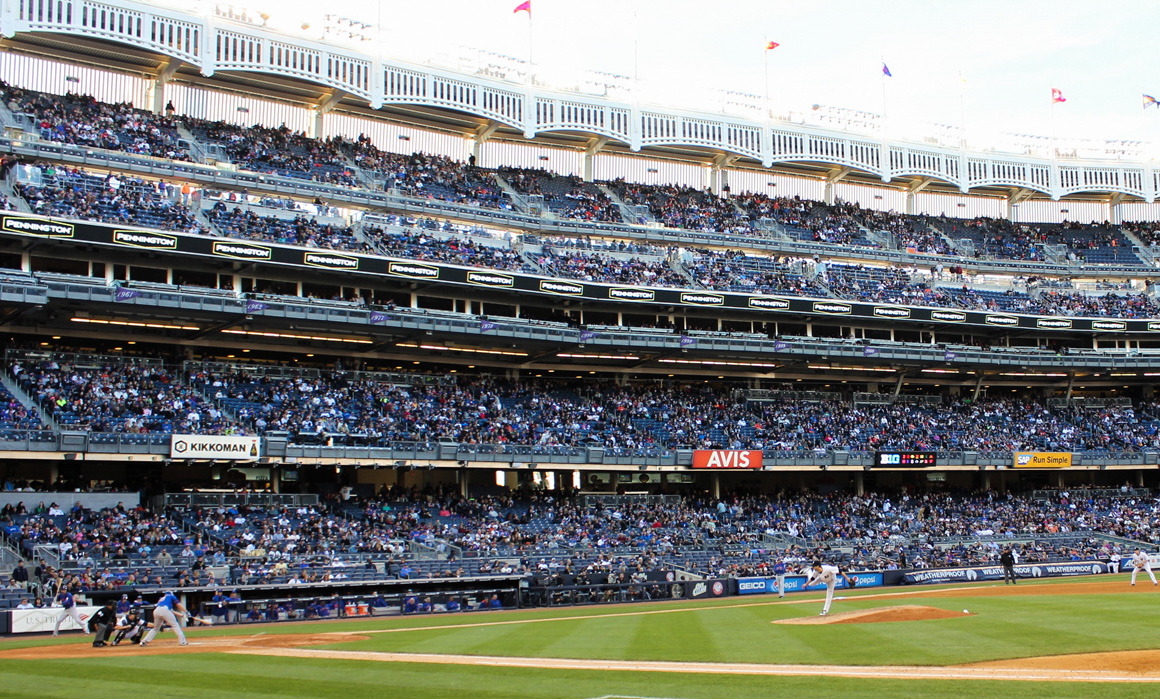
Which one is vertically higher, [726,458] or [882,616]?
[726,458]

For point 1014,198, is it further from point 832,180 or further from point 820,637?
point 820,637

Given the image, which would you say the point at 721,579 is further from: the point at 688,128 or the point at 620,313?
the point at 688,128

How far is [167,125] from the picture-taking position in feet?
175

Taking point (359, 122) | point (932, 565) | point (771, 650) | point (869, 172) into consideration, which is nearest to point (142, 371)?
point (359, 122)

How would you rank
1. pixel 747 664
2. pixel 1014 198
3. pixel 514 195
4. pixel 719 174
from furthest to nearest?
pixel 1014 198 < pixel 719 174 < pixel 514 195 < pixel 747 664

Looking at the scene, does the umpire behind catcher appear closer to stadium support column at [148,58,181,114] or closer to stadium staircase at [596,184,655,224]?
stadium support column at [148,58,181,114]

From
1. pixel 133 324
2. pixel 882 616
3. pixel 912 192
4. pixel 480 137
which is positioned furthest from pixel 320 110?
pixel 882 616

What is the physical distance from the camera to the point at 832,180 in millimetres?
75812

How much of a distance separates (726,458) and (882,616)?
27.5 meters

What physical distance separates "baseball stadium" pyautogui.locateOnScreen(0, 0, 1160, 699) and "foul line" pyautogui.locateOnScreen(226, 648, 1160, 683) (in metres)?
0.16

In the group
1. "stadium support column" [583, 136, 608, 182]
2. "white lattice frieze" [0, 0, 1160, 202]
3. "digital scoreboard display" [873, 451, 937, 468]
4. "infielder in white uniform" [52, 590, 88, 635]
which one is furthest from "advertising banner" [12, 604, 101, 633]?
"stadium support column" [583, 136, 608, 182]

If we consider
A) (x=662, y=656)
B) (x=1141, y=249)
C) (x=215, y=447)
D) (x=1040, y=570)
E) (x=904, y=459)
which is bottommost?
(x=1040, y=570)

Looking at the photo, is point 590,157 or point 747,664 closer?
point 747,664

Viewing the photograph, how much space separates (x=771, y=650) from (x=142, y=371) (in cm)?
3293
